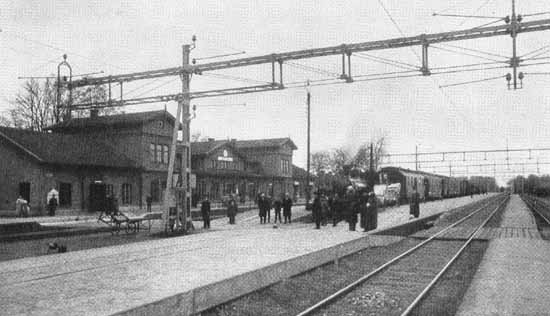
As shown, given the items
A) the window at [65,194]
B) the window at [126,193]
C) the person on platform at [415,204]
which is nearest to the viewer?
the person on platform at [415,204]

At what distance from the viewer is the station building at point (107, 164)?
34.0 m

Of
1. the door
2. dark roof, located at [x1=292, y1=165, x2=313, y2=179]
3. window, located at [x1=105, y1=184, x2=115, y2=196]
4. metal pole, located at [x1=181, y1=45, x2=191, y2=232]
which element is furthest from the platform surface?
dark roof, located at [x1=292, y1=165, x2=313, y2=179]

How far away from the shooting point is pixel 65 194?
116ft

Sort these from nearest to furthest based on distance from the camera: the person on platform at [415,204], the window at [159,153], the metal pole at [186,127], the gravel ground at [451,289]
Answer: the gravel ground at [451,289]
the metal pole at [186,127]
the person on platform at [415,204]
the window at [159,153]

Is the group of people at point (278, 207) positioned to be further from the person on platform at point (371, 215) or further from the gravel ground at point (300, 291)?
the gravel ground at point (300, 291)

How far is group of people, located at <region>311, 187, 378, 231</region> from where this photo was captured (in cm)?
2073

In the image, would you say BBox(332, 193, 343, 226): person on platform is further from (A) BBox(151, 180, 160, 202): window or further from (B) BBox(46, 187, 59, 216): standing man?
(A) BBox(151, 180, 160, 202): window

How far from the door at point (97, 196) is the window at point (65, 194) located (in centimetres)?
165

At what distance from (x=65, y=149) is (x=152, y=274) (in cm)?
2962

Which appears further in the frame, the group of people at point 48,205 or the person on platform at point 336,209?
the group of people at point 48,205

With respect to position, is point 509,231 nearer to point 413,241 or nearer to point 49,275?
point 413,241

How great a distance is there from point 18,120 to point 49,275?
1850 inches

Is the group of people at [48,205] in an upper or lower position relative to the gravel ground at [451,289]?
upper

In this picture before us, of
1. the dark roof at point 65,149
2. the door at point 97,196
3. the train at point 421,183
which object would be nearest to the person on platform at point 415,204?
the train at point 421,183
